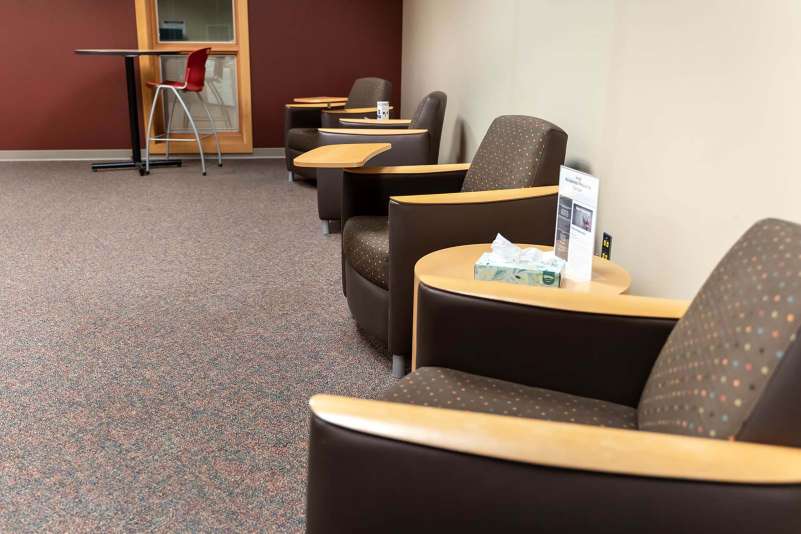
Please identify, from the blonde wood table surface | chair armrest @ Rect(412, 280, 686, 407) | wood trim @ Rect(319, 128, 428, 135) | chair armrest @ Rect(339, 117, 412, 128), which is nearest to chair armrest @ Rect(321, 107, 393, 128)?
chair armrest @ Rect(339, 117, 412, 128)

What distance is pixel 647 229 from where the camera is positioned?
7.21ft

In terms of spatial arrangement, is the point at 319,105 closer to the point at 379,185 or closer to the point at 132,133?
the point at 132,133

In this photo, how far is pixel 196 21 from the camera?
21.4ft

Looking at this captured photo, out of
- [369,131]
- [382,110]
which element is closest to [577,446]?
[369,131]

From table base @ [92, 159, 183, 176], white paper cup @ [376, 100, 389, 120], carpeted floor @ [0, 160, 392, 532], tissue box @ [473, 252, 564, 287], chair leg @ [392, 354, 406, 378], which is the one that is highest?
white paper cup @ [376, 100, 389, 120]

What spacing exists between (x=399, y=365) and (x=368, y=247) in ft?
1.32

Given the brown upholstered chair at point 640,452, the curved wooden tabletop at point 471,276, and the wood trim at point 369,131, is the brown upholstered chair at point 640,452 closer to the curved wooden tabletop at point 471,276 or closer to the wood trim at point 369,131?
the curved wooden tabletop at point 471,276

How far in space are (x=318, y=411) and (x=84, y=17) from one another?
627 cm

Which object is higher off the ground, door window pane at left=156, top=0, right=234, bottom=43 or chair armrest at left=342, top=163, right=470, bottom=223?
door window pane at left=156, top=0, right=234, bottom=43

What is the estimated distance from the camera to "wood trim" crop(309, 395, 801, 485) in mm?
873

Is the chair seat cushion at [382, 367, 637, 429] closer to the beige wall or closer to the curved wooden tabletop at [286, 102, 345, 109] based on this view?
the beige wall

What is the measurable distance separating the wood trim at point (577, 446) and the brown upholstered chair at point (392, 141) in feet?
8.75

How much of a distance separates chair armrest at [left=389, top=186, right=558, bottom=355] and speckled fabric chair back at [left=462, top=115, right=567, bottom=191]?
0.38ft

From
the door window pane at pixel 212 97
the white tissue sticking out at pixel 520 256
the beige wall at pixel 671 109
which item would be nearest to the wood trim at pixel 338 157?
the beige wall at pixel 671 109
